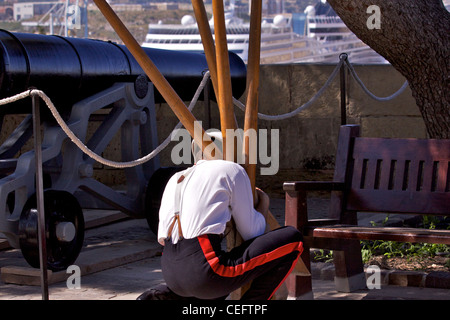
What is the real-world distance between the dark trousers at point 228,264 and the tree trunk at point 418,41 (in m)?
2.08

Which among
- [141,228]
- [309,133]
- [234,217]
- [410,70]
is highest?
[410,70]

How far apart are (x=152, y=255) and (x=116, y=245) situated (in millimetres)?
378

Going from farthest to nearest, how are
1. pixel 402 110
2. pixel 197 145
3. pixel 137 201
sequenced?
pixel 402 110
pixel 137 201
pixel 197 145

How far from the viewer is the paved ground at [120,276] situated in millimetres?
4074

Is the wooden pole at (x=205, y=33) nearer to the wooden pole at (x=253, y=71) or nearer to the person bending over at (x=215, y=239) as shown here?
the wooden pole at (x=253, y=71)

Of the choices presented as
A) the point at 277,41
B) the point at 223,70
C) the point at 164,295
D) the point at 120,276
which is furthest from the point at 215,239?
the point at 277,41

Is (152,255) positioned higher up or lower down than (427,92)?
lower down

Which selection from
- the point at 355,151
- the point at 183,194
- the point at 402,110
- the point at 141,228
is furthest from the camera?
the point at 402,110

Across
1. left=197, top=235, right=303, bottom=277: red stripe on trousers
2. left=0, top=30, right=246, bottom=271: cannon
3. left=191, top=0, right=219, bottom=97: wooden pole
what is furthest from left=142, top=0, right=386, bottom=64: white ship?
left=197, top=235, right=303, bottom=277: red stripe on trousers

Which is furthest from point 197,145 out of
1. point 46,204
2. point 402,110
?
point 402,110

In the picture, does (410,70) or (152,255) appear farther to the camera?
(152,255)

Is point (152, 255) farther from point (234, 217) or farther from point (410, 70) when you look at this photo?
point (234, 217)

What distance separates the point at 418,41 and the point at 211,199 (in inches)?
94.4

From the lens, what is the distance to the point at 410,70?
4.89 m
